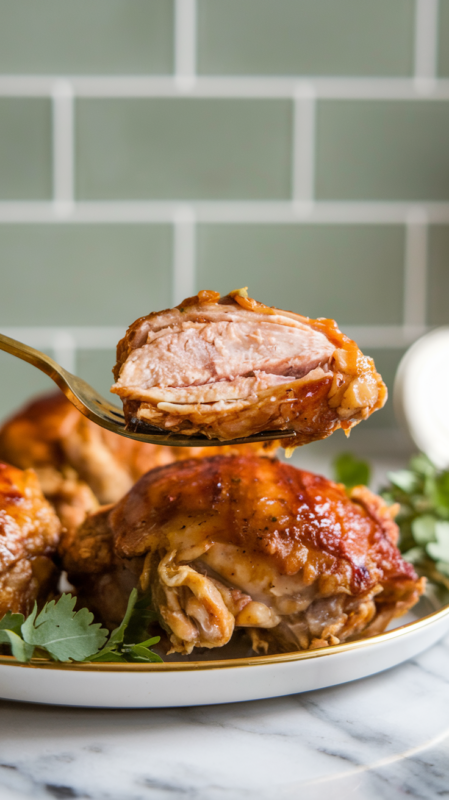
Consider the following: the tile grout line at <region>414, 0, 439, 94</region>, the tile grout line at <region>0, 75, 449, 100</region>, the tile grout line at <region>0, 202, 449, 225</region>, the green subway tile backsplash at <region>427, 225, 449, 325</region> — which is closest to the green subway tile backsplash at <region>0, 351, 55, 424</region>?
the tile grout line at <region>0, 202, 449, 225</region>

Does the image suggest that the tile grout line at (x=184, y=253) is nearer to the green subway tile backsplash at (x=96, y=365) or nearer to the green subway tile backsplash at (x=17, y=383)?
the green subway tile backsplash at (x=96, y=365)

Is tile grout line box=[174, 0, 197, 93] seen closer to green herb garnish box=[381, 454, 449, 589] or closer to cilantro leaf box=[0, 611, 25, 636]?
green herb garnish box=[381, 454, 449, 589]

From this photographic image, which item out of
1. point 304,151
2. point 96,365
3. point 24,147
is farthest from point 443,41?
point 96,365

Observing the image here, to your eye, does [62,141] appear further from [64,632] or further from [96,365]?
[64,632]

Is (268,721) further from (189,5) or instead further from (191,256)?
(189,5)

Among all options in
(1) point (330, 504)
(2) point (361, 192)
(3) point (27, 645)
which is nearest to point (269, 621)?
(1) point (330, 504)

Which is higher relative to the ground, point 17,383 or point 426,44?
point 426,44
